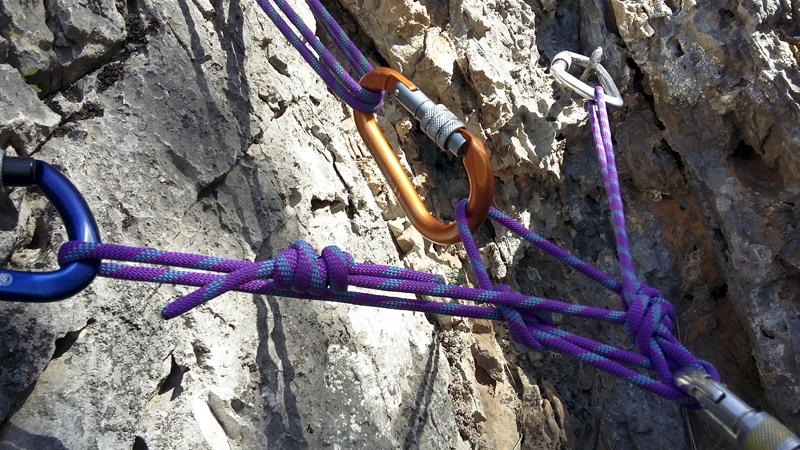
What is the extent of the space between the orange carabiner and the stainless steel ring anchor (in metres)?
0.79

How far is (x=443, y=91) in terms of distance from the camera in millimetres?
2404

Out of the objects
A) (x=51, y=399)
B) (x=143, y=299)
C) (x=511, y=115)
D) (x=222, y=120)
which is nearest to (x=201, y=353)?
(x=143, y=299)

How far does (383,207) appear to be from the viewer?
220 centimetres

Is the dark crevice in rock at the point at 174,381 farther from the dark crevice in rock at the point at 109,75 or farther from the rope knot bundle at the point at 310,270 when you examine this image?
the dark crevice in rock at the point at 109,75

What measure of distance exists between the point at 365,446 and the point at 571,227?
1530 millimetres

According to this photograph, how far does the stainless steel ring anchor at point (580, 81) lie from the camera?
1.88 m

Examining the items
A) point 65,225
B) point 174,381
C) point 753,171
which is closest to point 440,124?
point 65,225

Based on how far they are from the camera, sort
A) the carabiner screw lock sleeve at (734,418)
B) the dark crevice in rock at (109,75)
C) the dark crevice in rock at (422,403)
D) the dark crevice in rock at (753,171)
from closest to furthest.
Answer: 1. the carabiner screw lock sleeve at (734,418)
2. the dark crevice in rock at (109,75)
3. the dark crevice in rock at (422,403)
4. the dark crevice in rock at (753,171)

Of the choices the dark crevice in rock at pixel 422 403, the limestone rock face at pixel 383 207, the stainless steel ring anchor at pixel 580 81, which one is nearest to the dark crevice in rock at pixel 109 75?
the limestone rock face at pixel 383 207

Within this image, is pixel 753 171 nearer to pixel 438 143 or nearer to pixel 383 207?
pixel 383 207

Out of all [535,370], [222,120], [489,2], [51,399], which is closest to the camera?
[51,399]

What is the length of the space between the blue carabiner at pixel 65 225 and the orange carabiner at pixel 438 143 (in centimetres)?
73

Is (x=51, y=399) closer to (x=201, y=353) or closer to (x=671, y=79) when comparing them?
(x=201, y=353)

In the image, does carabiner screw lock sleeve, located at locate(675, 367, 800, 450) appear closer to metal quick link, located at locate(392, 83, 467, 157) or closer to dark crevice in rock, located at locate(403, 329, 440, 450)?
metal quick link, located at locate(392, 83, 467, 157)
